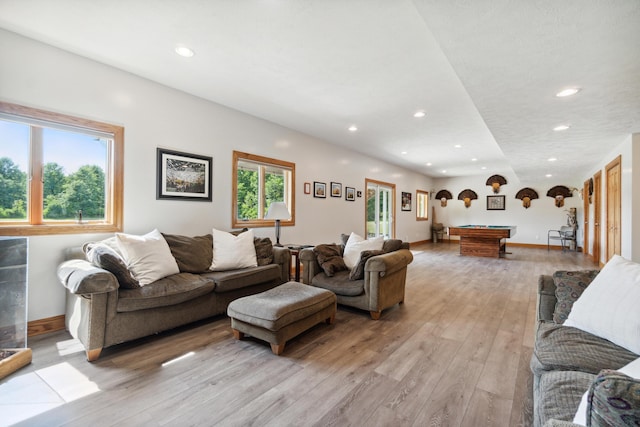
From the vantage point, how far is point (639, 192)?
4.20m

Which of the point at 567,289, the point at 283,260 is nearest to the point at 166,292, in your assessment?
the point at 283,260

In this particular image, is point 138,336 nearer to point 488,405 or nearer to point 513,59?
point 488,405

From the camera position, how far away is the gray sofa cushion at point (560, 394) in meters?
0.99

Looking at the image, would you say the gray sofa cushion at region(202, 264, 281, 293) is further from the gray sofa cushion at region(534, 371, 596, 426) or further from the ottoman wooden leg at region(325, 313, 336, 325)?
the gray sofa cushion at region(534, 371, 596, 426)

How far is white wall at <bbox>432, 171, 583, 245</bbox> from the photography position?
Result: 31.1 ft

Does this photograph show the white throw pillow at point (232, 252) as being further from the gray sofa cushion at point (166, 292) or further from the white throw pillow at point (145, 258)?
the white throw pillow at point (145, 258)

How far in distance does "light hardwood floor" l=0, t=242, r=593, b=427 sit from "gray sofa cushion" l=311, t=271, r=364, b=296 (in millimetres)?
273

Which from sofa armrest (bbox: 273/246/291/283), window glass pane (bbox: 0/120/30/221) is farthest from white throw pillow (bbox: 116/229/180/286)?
sofa armrest (bbox: 273/246/291/283)

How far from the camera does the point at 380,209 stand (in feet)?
26.9

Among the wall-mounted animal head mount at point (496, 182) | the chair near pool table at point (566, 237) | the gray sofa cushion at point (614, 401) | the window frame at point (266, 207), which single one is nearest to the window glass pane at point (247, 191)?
the window frame at point (266, 207)

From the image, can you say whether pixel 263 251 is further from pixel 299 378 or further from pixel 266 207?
pixel 299 378

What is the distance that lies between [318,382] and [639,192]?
17.9 ft

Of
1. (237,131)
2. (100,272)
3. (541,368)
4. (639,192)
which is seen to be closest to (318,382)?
(541,368)

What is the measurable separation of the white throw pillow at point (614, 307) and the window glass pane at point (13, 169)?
14.0ft
